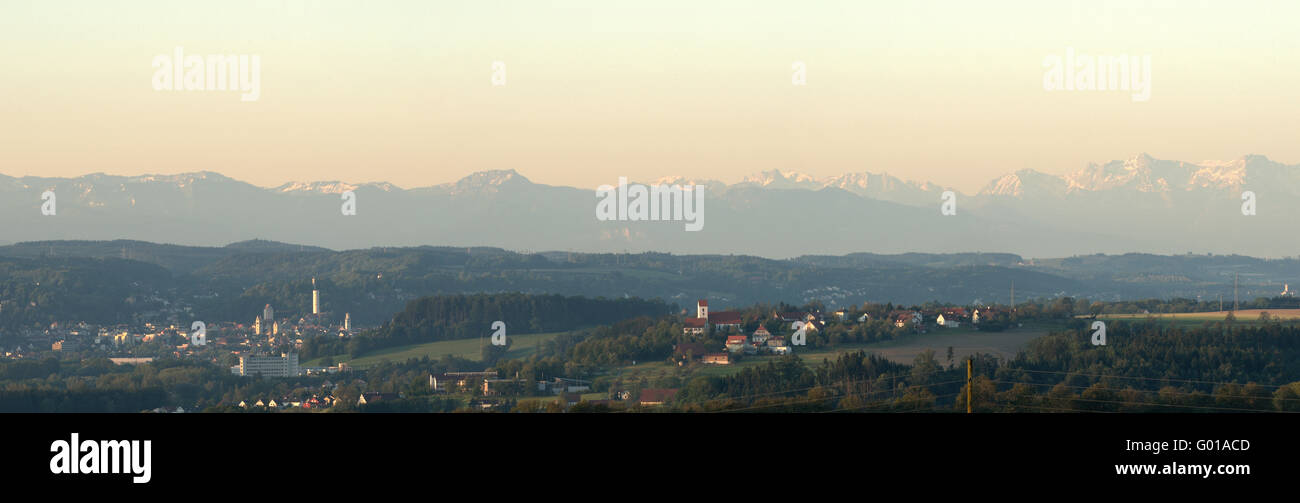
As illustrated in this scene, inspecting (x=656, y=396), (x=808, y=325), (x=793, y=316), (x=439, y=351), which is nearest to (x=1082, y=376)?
(x=656, y=396)

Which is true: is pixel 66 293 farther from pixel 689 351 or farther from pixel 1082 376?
pixel 1082 376

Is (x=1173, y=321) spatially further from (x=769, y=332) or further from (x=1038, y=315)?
(x=769, y=332)

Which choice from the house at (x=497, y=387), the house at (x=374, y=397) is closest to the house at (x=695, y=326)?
the house at (x=497, y=387)

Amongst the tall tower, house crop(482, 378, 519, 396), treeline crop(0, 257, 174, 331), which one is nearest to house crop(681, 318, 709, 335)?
house crop(482, 378, 519, 396)

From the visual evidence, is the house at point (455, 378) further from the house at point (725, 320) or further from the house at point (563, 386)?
the house at point (725, 320)
